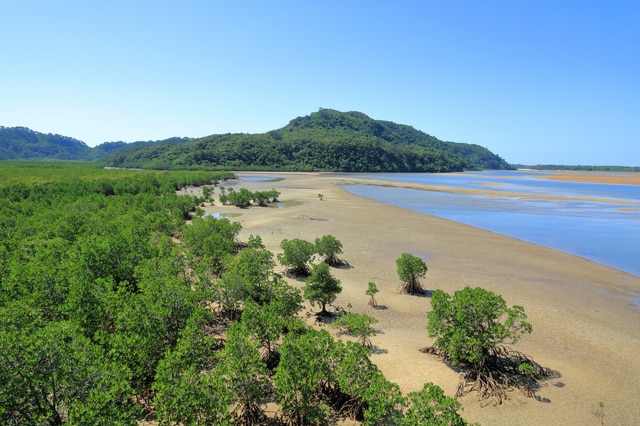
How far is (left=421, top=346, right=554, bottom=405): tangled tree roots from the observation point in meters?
11.7

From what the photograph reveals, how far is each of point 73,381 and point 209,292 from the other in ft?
21.6

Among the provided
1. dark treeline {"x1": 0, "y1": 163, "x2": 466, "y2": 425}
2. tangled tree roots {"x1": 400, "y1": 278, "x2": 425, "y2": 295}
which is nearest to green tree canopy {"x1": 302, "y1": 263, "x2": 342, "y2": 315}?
dark treeline {"x1": 0, "y1": 163, "x2": 466, "y2": 425}

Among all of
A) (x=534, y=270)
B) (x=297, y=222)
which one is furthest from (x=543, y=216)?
(x=297, y=222)

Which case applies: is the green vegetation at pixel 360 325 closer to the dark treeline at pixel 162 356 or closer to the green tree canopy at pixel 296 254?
the dark treeline at pixel 162 356

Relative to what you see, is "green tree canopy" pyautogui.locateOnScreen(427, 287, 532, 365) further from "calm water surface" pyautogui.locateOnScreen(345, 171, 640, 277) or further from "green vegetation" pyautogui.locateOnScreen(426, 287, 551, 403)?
"calm water surface" pyautogui.locateOnScreen(345, 171, 640, 277)

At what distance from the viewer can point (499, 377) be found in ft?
40.9

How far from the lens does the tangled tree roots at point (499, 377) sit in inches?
461

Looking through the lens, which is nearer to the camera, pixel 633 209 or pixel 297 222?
pixel 297 222

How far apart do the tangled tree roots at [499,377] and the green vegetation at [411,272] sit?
697 centimetres

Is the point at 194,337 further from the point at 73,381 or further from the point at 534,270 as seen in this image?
the point at 534,270

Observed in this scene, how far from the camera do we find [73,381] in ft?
26.8

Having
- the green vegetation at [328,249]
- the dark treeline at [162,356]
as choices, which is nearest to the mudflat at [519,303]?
the green vegetation at [328,249]

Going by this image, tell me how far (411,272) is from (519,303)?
6.18 m

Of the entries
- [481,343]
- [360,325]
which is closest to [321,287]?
[360,325]
